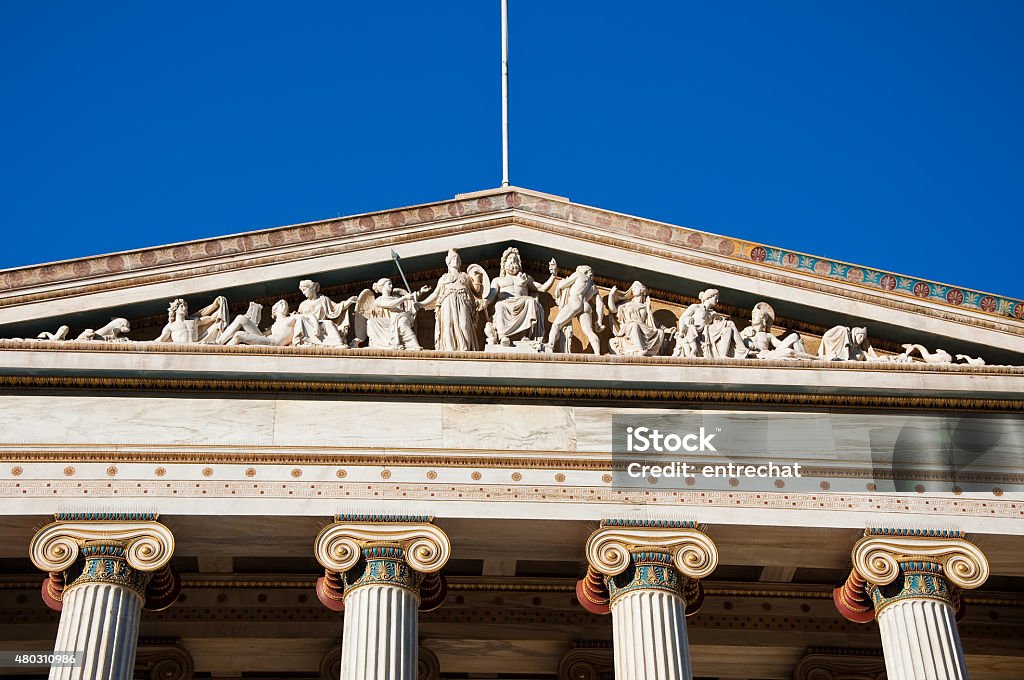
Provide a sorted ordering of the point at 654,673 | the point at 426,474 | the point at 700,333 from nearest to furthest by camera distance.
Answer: the point at 654,673
the point at 426,474
the point at 700,333

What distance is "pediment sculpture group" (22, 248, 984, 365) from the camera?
2386 centimetres

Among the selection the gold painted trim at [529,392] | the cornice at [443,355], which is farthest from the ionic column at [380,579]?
the cornice at [443,355]

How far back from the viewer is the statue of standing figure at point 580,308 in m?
24.1

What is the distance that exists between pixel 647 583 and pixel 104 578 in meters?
6.84

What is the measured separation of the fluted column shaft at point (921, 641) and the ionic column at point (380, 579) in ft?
19.1

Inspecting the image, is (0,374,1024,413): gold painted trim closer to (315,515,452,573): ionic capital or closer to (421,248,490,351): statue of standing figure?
(421,248,490,351): statue of standing figure

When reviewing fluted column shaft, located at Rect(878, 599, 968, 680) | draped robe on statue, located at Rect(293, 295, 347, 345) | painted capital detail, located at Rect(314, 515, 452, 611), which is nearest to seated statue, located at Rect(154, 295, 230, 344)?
draped robe on statue, located at Rect(293, 295, 347, 345)

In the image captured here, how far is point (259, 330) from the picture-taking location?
79.0 feet

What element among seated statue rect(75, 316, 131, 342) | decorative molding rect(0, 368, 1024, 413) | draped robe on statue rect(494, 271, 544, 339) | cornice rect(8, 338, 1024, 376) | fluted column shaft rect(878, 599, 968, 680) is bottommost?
fluted column shaft rect(878, 599, 968, 680)

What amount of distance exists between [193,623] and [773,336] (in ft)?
31.0

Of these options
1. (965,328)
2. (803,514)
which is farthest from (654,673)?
(965,328)

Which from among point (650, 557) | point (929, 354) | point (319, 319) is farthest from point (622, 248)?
point (650, 557)

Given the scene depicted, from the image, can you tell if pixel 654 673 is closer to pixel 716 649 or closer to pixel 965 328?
pixel 716 649

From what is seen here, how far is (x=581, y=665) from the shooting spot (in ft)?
83.4
